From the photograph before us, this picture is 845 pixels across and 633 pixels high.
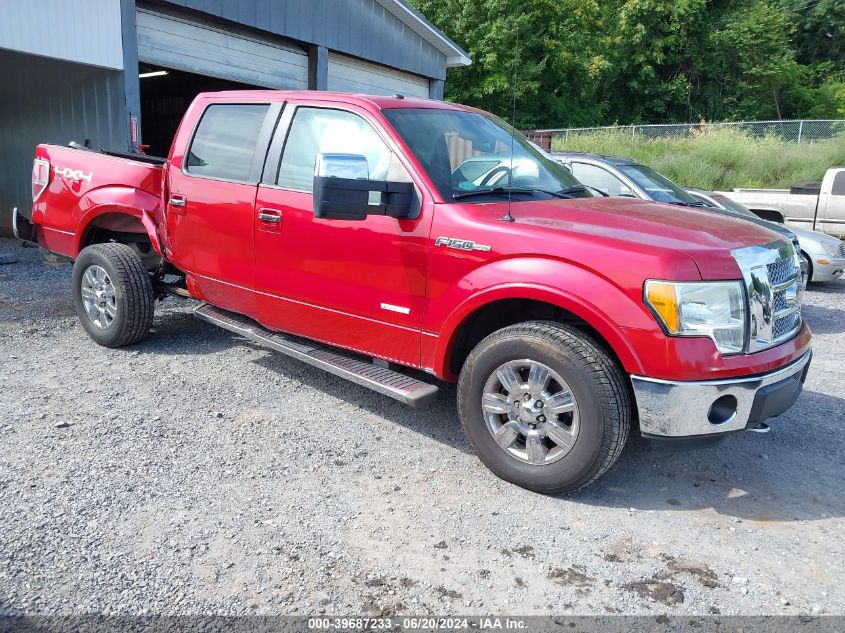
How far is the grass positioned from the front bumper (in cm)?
1533

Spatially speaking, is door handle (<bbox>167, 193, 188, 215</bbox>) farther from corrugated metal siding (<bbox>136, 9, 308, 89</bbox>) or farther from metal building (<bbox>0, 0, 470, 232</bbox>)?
corrugated metal siding (<bbox>136, 9, 308, 89</bbox>)

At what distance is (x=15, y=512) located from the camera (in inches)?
124

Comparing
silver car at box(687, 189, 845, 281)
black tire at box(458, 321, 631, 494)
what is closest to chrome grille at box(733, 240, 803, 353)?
black tire at box(458, 321, 631, 494)

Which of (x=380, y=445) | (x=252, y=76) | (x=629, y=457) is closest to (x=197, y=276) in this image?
(x=380, y=445)

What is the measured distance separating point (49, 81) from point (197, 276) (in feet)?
28.6

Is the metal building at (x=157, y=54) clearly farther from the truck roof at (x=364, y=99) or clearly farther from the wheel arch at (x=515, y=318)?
the wheel arch at (x=515, y=318)

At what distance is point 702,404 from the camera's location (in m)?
3.08

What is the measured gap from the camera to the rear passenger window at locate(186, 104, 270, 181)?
467cm

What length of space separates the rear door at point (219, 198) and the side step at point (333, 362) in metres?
0.13

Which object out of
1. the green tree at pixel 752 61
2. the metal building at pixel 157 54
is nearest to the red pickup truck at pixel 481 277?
the metal building at pixel 157 54

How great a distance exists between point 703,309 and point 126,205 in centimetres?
443

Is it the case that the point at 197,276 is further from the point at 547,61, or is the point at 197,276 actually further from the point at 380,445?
the point at 547,61

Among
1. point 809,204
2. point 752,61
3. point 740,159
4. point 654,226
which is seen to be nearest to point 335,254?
point 654,226

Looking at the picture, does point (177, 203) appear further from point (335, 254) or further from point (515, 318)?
point (515, 318)
